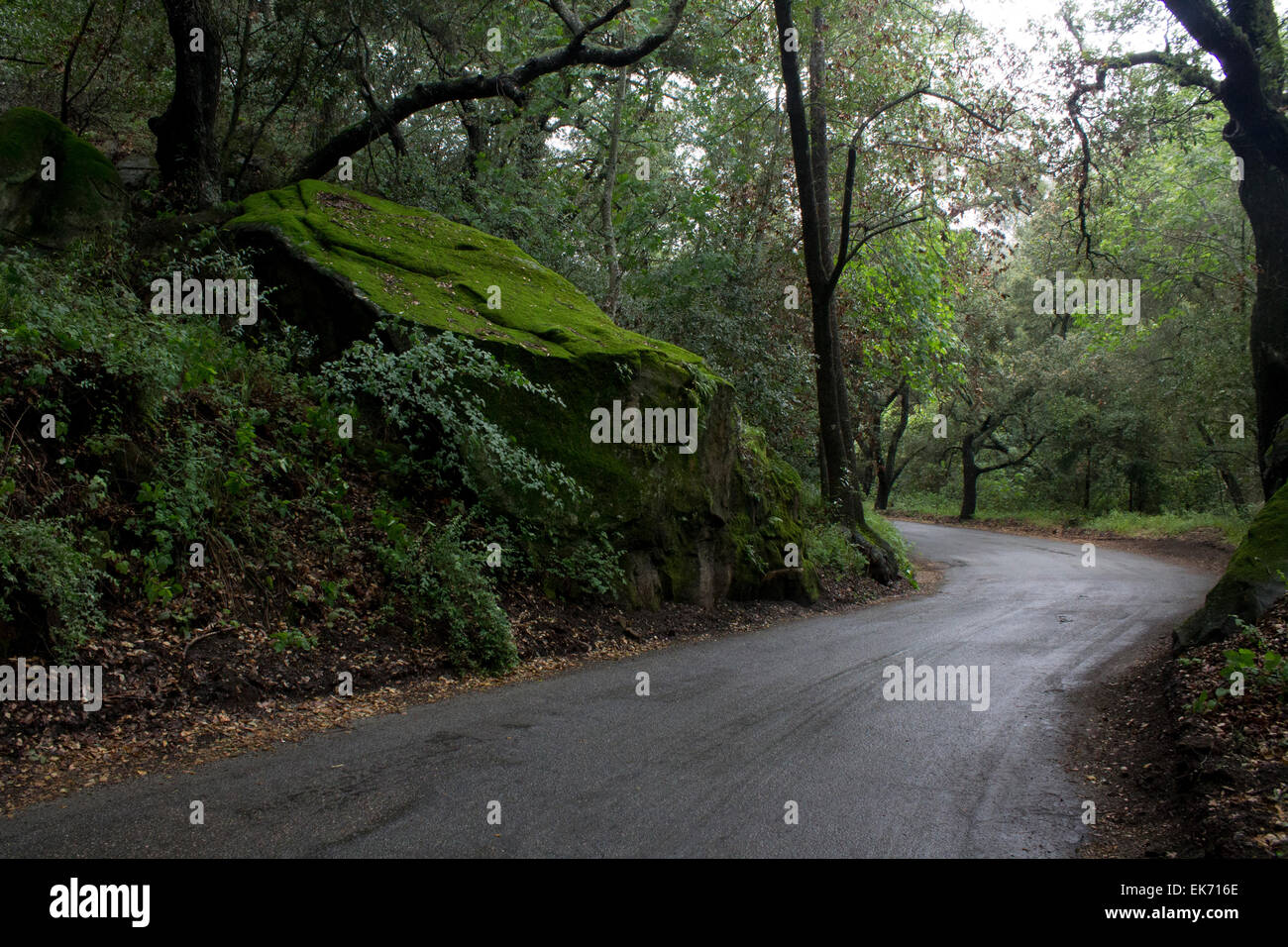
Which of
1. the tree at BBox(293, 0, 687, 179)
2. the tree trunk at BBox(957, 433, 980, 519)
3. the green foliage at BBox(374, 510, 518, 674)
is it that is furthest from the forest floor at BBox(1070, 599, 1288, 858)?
the tree trunk at BBox(957, 433, 980, 519)

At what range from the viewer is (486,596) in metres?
7.25

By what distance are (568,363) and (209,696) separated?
210 inches

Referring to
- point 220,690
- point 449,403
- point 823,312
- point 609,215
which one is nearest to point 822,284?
point 823,312

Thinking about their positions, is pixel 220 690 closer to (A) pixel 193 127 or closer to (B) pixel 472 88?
(A) pixel 193 127

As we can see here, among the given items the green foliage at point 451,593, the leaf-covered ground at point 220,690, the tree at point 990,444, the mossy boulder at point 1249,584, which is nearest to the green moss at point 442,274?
the green foliage at point 451,593

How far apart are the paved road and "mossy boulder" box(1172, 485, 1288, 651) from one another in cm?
108

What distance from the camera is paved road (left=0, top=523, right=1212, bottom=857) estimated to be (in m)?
3.78

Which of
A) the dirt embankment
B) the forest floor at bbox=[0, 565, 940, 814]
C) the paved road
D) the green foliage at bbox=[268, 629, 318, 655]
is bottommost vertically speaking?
the dirt embankment

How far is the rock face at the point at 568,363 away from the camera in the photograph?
29.9 feet

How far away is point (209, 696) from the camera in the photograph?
5336mm

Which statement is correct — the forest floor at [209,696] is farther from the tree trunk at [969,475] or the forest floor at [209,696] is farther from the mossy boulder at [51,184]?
the tree trunk at [969,475]

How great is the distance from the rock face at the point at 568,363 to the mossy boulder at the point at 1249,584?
5391 millimetres

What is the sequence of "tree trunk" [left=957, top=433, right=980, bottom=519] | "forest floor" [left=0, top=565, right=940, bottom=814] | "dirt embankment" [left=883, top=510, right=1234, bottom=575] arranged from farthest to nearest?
"tree trunk" [left=957, top=433, right=980, bottom=519] → "dirt embankment" [left=883, top=510, right=1234, bottom=575] → "forest floor" [left=0, top=565, right=940, bottom=814]

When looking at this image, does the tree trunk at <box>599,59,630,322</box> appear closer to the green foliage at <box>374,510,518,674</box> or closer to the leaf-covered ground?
the green foliage at <box>374,510,518,674</box>
